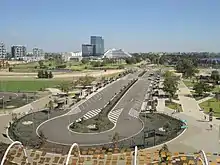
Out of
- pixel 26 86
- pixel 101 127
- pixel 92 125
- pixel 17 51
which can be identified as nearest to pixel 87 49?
pixel 17 51

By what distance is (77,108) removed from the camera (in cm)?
2394

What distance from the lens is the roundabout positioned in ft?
51.4

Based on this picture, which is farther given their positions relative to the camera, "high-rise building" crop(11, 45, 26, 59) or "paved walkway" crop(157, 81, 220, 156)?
"high-rise building" crop(11, 45, 26, 59)

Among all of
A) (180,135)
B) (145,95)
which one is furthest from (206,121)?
(145,95)

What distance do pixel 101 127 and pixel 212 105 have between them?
37.2 ft

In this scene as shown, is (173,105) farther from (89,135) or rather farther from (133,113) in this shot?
(89,135)

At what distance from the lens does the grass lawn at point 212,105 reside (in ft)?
73.4

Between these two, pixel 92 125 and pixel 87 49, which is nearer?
pixel 92 125

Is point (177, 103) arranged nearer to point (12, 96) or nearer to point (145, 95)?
point (145, 95)

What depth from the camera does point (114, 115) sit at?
70.1ft

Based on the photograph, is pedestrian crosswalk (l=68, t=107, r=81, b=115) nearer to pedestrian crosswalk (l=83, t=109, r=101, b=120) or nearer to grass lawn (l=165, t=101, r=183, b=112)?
pedestrian crosswalk (l=83, t=109, r=101, b=120)

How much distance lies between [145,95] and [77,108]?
9.12 m

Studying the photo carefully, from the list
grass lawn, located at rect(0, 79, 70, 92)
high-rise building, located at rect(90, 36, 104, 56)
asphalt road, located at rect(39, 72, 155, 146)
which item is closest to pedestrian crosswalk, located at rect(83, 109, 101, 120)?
asphalt road, located at rect(39, 72, 155, 146)

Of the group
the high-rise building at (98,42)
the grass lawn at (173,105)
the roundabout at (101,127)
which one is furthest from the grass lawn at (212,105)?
the high-rise building at (98,42)
